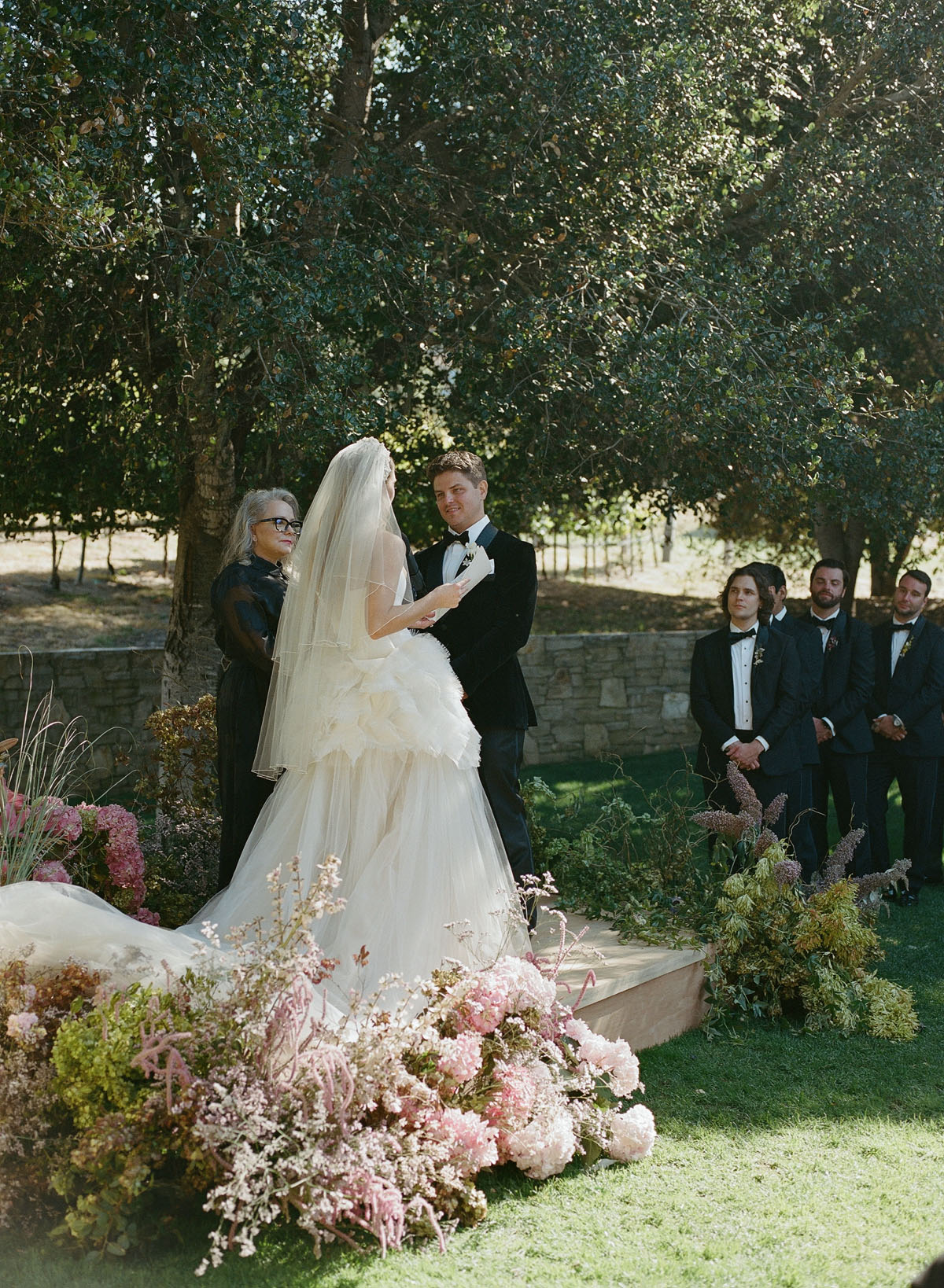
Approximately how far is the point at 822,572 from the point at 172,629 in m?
4.62

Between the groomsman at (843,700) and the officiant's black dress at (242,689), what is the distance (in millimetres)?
3575

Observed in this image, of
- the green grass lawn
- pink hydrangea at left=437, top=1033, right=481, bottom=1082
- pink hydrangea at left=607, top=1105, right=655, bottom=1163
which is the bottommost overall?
the green grass lawn

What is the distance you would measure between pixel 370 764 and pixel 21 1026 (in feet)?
4.80

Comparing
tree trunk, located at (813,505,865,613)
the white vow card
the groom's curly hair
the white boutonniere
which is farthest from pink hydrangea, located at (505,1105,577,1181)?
tree trunk, located at (813,505,865,613)

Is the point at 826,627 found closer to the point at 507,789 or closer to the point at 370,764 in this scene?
the point at 507,789

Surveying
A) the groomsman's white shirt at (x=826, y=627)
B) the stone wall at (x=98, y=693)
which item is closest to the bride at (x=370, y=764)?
the groomsman's white shirt at (x=826, y=627)

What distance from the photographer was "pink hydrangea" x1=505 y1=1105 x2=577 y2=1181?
130 inches

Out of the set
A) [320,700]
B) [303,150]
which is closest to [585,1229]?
[320,700]

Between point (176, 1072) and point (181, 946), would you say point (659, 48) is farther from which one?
point (176, 1072)

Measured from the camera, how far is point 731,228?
8562mm

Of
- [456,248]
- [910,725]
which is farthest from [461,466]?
[910,725]

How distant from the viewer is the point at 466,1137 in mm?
3109

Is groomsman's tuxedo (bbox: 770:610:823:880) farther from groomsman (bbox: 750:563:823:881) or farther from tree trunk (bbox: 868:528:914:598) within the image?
tree trunk (bbox: 868:528:914:598)

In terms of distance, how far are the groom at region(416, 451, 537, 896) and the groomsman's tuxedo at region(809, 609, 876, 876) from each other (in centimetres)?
260
